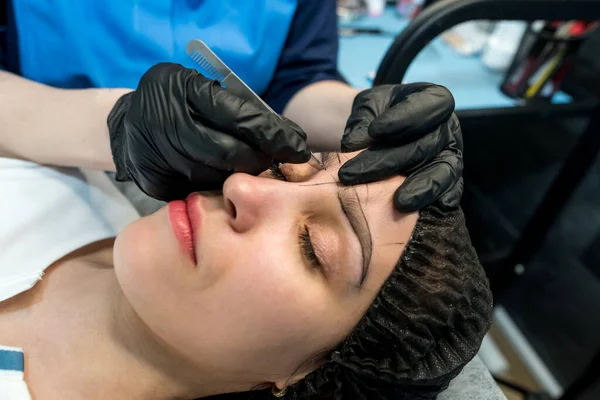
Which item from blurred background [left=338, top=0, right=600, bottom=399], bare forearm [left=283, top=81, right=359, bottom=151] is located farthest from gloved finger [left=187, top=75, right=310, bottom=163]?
blurred background [left=338, top=0, right=600, bottom=399]

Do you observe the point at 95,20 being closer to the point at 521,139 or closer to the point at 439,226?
the point at 439,226

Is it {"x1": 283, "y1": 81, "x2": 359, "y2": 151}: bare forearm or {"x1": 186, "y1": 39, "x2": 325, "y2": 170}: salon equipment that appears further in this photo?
{"x1": 283, "y1": 81, "x2": 359, "y2": 151}: bare forearm

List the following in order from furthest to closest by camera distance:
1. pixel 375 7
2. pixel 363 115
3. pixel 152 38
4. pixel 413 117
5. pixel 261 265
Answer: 1. pixel 375 7
2. pixel 152 38
3. pixel 363 115
4. pixel 413 117
5. pixel 261 265

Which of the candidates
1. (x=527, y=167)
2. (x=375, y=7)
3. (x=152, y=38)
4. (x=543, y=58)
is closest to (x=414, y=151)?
(x=152, y=38)

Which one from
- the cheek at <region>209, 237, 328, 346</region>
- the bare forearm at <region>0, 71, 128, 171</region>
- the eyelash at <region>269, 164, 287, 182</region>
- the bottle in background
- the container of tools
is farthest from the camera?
the bottle in background

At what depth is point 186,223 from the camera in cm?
81

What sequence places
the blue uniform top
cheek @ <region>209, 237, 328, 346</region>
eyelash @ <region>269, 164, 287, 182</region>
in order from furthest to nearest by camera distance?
the blue uniform top < eyelash @ <region>269, 164, 287, 182</region> < cheek @ <region>209, 237, 328, 346</region>

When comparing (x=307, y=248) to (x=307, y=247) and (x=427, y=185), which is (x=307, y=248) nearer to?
(x=307, y=247)

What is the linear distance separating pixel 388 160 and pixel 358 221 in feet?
0.43

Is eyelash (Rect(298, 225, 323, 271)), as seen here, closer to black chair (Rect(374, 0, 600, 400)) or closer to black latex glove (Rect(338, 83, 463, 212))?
black latex glove (Rect(338, 83, 463, 212))

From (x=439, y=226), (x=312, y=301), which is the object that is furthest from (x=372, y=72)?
(x=312, y=301)

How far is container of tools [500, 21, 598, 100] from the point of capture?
1655 mm

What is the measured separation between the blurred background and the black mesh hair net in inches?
35.2

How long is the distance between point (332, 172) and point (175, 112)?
0.31 m
